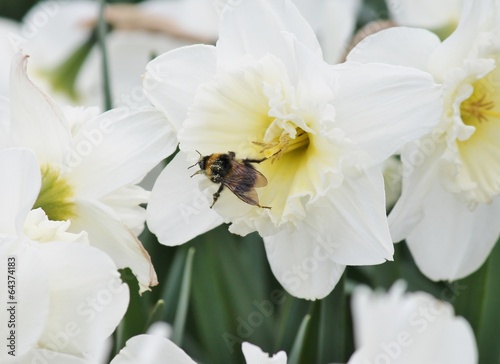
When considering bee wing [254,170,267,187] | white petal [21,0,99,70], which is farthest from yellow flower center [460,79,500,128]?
white petal [21,0,99,70]

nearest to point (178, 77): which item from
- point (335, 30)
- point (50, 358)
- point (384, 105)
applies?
point (384, 105)

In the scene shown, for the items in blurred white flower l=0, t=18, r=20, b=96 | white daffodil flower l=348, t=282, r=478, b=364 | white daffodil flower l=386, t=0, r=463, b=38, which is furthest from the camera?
blurred white flower l=0, t=18, r=20, b=96

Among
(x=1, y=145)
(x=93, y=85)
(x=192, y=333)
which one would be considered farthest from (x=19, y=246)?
(x=93, y=85)

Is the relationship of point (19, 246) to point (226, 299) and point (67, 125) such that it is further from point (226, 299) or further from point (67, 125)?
point (226, 299)

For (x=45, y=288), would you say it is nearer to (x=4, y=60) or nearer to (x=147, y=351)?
(x=147, y=351)

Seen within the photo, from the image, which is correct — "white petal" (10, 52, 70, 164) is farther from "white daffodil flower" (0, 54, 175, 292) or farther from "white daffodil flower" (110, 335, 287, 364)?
"white daffodil flower" (110, 335, 287, 364)

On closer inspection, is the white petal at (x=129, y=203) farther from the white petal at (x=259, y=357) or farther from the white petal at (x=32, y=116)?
the white petal at (x=259, y=357)

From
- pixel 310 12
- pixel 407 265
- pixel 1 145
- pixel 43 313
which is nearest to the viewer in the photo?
pixel 43 313
